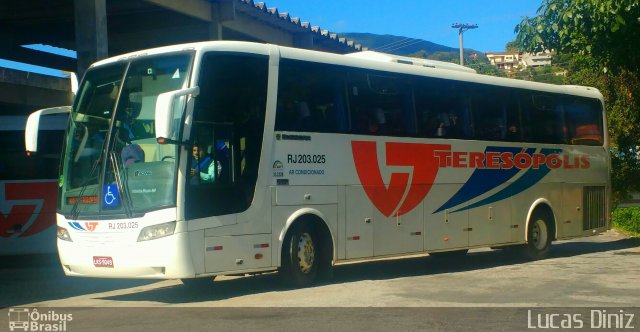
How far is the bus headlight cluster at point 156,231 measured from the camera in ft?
35.5

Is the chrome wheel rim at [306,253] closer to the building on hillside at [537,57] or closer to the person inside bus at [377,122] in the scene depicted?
the person inside bus at [377,122]

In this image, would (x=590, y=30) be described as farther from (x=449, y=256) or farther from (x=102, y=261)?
(x=102, y=261)

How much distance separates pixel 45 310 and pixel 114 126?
2.57m

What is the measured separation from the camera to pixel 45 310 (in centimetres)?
1077

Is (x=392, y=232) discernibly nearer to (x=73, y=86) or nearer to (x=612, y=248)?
(x=612, y=248)

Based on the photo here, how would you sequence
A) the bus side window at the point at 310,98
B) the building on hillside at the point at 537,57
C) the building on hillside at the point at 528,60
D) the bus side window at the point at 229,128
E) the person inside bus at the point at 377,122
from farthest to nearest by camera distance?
the building on hillside at the point at 528,60, the building on hillside at the point at 537,57, the person inside bus at the point at 377,122, the bus side window at the point at 310,98, the bus side window at the point at 229,128

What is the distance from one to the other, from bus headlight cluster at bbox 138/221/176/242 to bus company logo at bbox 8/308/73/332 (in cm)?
137

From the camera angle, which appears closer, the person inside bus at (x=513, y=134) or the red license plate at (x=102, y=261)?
the red license plate at (x=102, y=261)

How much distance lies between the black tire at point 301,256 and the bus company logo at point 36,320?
335 centimetres

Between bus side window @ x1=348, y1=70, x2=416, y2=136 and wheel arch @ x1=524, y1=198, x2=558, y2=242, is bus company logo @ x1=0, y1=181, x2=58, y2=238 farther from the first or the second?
wheel arch @ x1=524, y1=198, x2=558, y2=242

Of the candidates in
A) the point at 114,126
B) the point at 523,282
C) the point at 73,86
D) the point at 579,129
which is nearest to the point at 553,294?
the point at 523,282

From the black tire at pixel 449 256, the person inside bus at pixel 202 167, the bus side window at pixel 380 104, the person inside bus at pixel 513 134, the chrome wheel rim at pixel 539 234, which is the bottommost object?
the black tire at pixel 449 256

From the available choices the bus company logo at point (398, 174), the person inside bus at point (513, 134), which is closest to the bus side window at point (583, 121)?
the person inside bus at point (513, 134)

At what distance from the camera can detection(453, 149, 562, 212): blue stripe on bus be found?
16.4m
